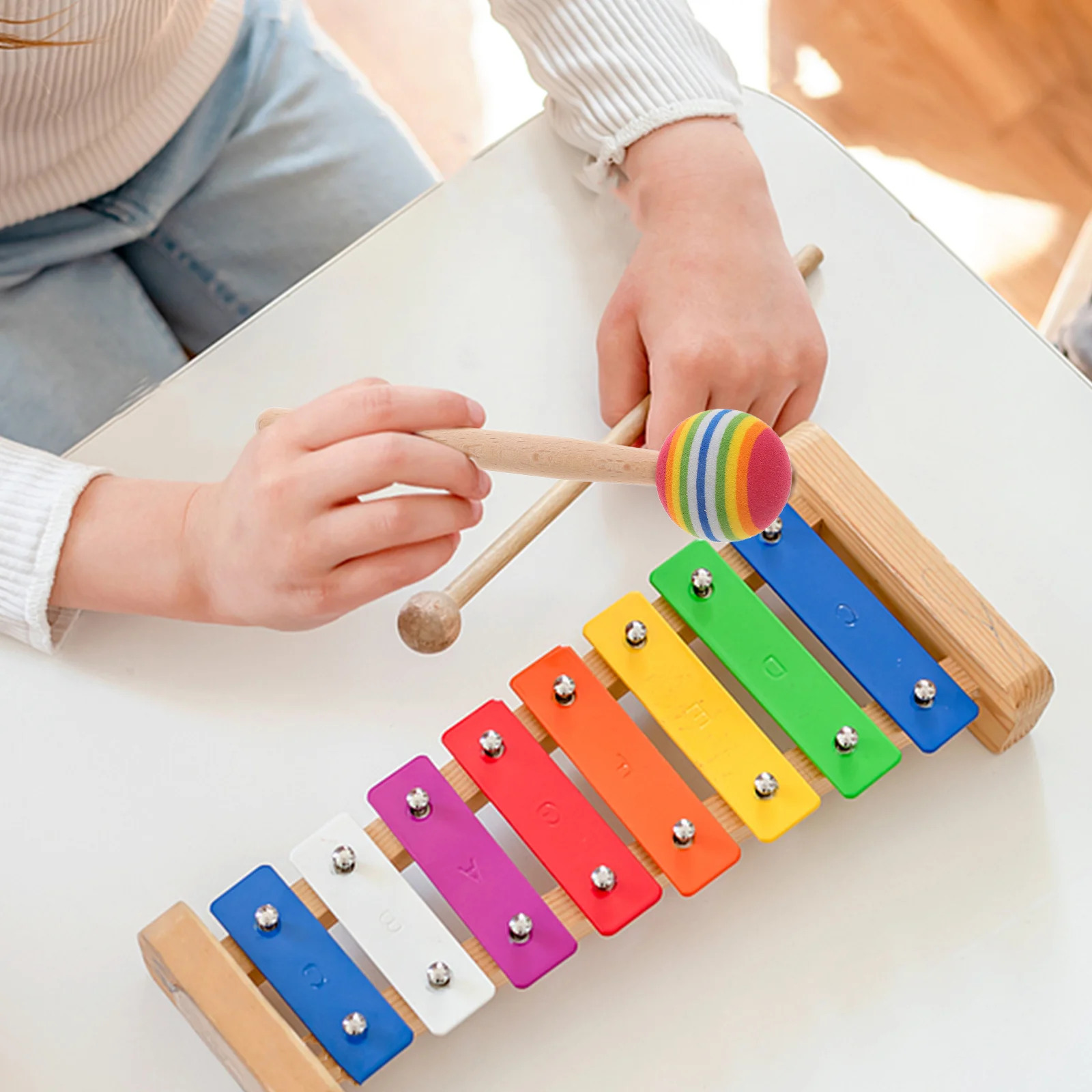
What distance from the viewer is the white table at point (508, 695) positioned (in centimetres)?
57

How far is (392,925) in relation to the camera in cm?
56

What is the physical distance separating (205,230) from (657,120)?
35 cm

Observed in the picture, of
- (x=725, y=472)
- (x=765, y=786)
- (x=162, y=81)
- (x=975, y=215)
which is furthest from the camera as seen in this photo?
(x=975, y=215)

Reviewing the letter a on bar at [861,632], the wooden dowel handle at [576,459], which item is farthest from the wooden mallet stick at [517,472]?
the letter a on bar at [861,632]

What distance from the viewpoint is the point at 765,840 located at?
1.88 ft

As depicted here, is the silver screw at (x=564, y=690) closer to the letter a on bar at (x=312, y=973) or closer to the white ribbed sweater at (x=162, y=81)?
the letter a on bar at (x=312, y=973)

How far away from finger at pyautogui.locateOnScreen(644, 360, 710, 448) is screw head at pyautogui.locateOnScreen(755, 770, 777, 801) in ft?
0.64

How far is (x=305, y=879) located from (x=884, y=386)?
0.45m

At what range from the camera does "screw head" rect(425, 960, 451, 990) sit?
54cm

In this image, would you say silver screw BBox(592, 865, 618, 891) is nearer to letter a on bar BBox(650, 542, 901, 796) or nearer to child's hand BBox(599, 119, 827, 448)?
letter a on bar BBox(650, 542, 901, 796)

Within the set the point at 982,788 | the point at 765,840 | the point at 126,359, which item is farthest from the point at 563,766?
the point at 126,359

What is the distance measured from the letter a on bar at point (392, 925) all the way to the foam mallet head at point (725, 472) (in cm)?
24

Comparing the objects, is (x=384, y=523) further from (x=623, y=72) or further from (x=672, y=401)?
(x=623, y=72)

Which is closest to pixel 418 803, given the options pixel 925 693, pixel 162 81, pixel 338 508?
pixel 338 508
